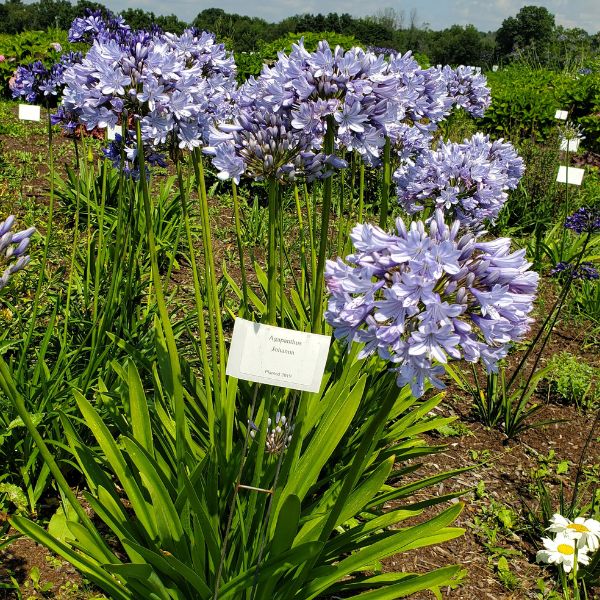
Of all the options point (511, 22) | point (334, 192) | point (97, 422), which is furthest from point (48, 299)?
point (511, 22)

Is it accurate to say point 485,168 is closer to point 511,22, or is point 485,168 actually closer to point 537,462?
point 537,462

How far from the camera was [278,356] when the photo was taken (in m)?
1.78

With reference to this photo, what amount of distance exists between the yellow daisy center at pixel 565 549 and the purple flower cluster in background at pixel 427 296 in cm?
127

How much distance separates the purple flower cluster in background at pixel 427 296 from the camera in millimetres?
1417

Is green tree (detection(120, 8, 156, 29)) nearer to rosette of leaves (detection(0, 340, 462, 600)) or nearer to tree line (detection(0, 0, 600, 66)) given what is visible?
tree line (detection(0, 0, 600, 66))

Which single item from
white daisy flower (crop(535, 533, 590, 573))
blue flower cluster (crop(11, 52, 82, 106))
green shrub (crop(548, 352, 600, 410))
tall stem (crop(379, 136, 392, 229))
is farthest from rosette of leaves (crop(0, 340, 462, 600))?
green shrub (crop(548, 352, 600, 410))

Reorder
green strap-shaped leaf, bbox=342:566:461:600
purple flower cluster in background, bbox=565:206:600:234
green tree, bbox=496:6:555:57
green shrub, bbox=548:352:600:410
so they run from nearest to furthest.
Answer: green strap-shaped leaf, bbox=342:566:461:600 < purple flower cluster in background, bbox=565:206:600:234 < green shrub, bbox=548:352:600:410 < green tree, bbox=496:6:555:57

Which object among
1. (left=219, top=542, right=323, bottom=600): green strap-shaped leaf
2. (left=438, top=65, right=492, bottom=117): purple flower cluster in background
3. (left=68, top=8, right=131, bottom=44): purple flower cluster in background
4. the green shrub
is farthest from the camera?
the green shrub

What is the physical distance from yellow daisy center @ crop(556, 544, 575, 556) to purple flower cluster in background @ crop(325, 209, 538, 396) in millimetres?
1269

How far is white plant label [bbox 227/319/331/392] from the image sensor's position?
175cm

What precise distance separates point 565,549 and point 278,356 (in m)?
1.50

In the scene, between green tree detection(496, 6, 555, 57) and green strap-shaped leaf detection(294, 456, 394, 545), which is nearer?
green strap-shaped leaf detection(294, 456, 394, 545)

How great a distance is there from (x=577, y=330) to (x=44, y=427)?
173 inches

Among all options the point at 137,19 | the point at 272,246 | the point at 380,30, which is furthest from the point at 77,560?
the point at 380,30
